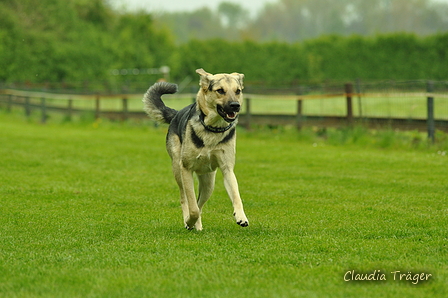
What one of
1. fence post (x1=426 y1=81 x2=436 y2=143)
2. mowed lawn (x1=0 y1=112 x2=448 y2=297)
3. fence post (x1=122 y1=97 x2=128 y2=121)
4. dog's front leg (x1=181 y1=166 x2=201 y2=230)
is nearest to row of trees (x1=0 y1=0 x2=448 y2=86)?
fence post (x1=122 y1=97 x2=128 y2=121)

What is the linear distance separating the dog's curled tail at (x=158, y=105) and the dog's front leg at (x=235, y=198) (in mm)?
1583

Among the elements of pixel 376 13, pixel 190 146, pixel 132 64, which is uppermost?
pixel 376 13

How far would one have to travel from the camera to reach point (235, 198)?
654 centimetres

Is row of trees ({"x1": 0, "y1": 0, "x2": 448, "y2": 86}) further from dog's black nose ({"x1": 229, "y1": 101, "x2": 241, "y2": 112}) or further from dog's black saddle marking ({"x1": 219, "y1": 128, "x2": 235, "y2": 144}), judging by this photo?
dog's black nose ({"x1": 229, "y1": 101, "x2": 241, "y2": 112})

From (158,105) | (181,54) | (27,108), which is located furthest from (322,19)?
(158,105)

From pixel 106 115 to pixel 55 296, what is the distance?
20.9 meters

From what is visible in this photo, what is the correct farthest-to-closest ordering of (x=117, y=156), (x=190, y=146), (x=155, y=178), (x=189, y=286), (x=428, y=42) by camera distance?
(x=428, y=42)
(x=117, y=156)
(x=155, y=178)
(x=190, y=146)
(x=189, y=286)

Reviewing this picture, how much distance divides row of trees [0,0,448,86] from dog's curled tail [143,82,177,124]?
30.8m

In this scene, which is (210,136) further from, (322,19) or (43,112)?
(322,19)

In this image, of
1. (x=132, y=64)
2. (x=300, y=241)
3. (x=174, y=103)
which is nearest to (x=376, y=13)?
(x=132, y=64)

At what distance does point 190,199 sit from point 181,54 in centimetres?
4066

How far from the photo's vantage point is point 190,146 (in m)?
6.84

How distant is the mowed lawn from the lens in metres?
4.81

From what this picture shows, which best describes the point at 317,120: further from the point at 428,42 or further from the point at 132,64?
the point at 132,64
